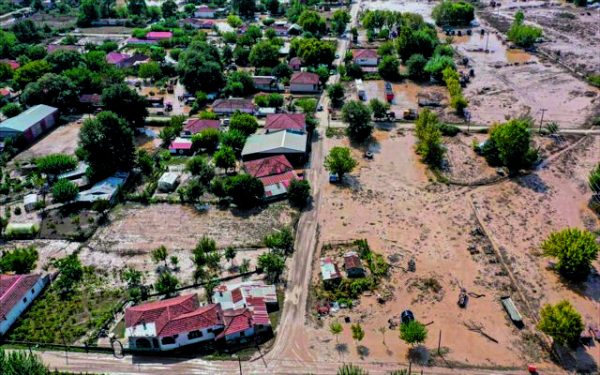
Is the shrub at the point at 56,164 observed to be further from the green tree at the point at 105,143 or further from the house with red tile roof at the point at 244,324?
the house with red tile roof at the point at 244,324

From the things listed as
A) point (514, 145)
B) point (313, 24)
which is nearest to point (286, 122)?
point (514, 145)

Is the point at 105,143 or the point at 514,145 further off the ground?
the point at 105,143

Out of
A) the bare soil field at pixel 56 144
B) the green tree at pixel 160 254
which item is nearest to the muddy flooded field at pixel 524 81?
the green tree at pixel 160 254

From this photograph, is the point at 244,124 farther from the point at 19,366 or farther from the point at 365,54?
the point at 19,366

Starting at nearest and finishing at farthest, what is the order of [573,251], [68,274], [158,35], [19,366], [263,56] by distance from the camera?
[19,366]
[573,251]
[68,274]
[263,56]
[158,35]

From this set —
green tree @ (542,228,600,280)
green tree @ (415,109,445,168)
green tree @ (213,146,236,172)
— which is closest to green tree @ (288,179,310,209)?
green tree @ (213,146,236,172)

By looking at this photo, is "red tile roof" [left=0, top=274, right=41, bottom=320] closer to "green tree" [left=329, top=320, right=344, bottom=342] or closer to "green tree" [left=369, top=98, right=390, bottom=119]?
"green tree" [left=329, top=320, right=344, bottom=342]
